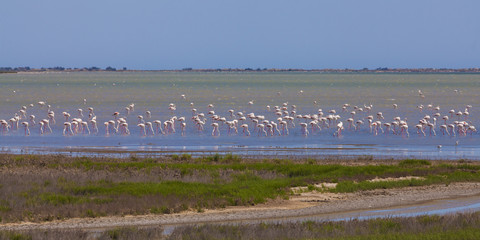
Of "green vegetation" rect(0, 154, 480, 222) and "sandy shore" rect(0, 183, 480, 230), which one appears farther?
"green vegetation" rect(0, 154, 480, 222)

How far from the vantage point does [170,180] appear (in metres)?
18.9

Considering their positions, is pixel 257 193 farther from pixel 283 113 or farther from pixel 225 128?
pixel 283 113

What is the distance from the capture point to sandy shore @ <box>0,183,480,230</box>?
1459 cm

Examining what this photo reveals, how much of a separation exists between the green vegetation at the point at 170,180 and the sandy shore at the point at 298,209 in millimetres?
356

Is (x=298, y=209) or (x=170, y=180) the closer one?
(x=298, y=209)

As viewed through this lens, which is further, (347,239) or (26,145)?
(26,145)

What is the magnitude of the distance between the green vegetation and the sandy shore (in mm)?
356

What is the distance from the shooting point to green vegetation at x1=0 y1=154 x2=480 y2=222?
52.1ft

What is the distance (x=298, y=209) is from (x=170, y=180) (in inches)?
161

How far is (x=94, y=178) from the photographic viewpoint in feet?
62.4

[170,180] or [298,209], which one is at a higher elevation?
[170,180]

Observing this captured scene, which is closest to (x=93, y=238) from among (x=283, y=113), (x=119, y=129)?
(x=119, y=129)

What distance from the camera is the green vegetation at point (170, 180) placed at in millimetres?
15875

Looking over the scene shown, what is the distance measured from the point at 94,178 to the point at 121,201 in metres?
3.07
